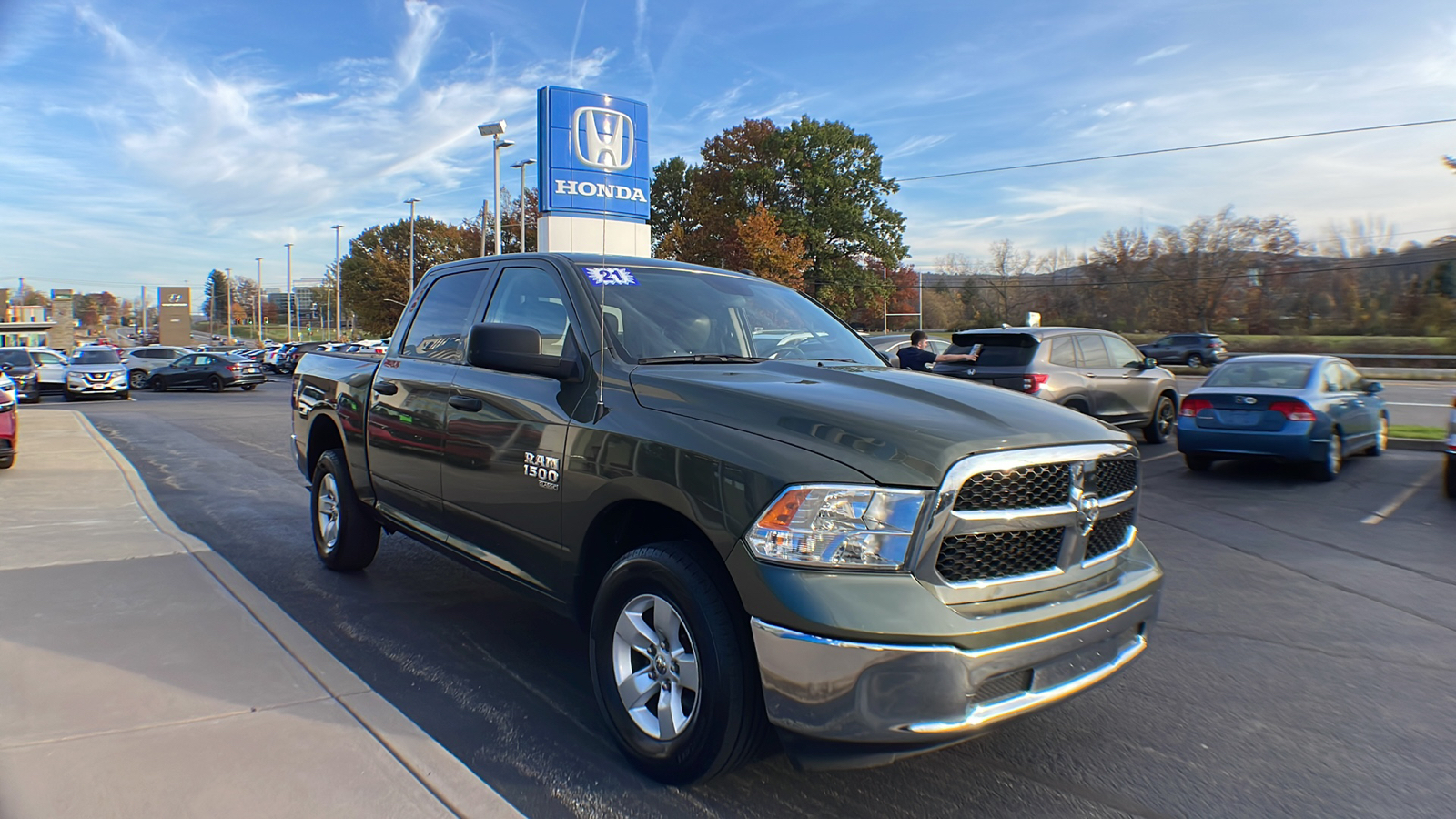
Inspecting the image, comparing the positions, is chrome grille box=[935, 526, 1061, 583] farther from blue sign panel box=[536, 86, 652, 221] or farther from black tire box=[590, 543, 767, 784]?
blue sign panel box=[536, 86, 652, 221]

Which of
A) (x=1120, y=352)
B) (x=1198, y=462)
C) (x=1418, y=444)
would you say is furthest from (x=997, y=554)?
(x=1418, y=444)

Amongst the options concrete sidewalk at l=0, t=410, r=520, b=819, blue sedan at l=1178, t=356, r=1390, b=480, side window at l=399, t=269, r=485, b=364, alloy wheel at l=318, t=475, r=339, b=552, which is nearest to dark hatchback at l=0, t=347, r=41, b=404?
concrete sidewalk at l=0, t=410, r=520, b=819

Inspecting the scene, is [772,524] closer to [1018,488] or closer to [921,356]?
[1018,488]

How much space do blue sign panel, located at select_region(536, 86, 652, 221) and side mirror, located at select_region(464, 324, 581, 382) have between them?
22.4 meters

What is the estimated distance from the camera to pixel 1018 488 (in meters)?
2.80

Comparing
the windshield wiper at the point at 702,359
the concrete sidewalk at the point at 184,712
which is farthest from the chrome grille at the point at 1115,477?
the concrete sidewalk at the point at 184,712

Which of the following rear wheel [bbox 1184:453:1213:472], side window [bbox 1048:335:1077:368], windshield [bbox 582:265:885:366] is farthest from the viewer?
side window [bbox 1048:335:1077:368]

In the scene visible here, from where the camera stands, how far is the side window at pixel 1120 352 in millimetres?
12672

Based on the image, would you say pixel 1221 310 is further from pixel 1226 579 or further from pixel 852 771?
pixel 852 771

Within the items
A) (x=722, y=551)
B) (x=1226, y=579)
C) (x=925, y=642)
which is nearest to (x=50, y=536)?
(x=722, y=551)

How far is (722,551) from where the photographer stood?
8.99ft

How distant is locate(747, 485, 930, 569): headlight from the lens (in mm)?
2572

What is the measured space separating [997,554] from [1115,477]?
74 centimetres

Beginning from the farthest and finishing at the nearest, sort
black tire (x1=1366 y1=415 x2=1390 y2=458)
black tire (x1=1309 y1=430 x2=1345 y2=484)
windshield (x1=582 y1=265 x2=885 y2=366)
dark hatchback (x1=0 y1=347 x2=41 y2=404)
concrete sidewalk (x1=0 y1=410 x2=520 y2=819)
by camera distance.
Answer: dark hatchback (x1=0 y1=347 x2=41 y2=404) → black tire (x1=1366 y1=415 x2=1390 y2=458) → black tire (x1=1309 y1=430 x2=1345 y2=484) → windshield (x1=582 y1=265 x2=885 y2=366) → concrete sidewalk (x1=0 y1=410 x2=520 y2=819)
